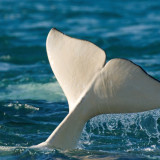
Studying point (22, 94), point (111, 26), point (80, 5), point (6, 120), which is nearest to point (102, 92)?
point (6, 120)

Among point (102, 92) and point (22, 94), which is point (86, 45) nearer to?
point (102, 92)

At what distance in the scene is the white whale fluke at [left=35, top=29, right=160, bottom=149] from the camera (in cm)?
625

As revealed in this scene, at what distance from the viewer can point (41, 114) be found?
413 inches

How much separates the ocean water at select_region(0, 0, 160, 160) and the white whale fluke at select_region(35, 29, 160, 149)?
21.0 inches

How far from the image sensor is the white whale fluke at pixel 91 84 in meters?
6.25

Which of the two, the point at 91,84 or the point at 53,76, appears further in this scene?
the point at 53,76

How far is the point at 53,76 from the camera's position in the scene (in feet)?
46.1

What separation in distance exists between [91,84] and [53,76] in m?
7.51

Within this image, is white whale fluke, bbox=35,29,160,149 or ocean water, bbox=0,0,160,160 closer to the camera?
white whale fluke, bbox=35,29,160,149

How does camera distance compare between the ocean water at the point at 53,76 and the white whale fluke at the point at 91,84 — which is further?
the ocean water at the point at 53,76

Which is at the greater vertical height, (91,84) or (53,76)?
(53,76)

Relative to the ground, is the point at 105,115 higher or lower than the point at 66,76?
lower

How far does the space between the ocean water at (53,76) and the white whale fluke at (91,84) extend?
53 cm

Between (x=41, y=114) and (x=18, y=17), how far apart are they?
1459cm
